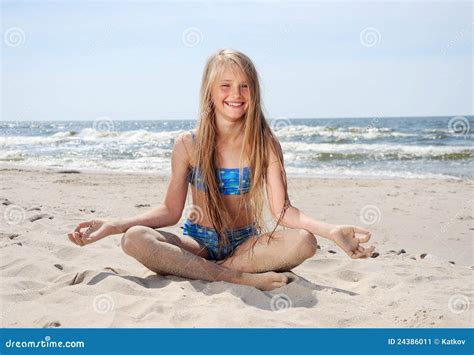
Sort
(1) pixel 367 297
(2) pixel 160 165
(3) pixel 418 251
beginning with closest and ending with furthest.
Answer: (1) pixel 367 297 < (3) pixel 418 251 < (2) pixel 160 165

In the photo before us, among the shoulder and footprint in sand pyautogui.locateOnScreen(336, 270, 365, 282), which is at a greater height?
the shoulder

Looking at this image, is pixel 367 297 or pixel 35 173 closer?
pixel 367 297

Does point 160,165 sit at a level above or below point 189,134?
below

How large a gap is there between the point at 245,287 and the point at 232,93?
1.13m

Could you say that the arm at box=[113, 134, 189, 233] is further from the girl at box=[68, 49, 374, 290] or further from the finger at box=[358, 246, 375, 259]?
the finger at box=[358, 246, 375, 259]

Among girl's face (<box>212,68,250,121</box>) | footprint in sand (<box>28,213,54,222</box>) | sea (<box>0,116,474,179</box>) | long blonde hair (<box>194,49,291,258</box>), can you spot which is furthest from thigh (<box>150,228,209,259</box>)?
sea (<box>0,116,474,179</box>)

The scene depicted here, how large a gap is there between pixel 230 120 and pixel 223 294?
1086 millimetres

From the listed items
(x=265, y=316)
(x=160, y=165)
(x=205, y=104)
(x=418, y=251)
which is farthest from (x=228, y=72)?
(x=160, y=165)

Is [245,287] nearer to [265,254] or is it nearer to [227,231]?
[265,254]

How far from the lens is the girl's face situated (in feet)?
11.3

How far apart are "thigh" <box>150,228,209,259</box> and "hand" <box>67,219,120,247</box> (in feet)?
0.83

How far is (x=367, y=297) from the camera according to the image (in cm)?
331

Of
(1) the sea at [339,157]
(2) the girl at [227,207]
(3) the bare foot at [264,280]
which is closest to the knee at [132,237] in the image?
(2) the girl at [227,207]
